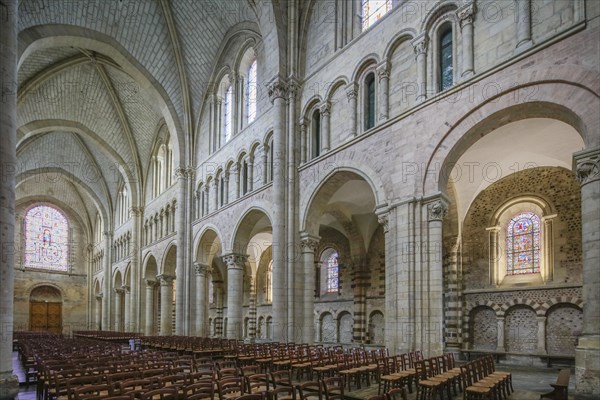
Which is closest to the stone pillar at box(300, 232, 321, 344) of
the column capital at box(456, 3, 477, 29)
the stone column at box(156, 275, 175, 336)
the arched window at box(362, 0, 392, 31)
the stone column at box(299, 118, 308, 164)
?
the stone column at box(299, 118, 308, 164)

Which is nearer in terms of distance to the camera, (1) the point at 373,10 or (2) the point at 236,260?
(1) the point at 373,10

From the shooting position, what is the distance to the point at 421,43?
14070mm

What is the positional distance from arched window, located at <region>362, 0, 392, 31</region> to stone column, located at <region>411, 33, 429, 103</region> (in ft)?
8.90

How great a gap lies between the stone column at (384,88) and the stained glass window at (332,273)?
42.5 ft

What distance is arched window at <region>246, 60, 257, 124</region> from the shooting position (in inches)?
921

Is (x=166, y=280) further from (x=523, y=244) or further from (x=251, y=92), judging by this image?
(x=523, y=244)

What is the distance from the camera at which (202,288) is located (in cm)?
2684

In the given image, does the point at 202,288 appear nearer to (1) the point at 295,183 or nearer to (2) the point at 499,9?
(1) the point at 295,183

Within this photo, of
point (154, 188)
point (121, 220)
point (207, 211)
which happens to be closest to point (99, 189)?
point (121, 220)

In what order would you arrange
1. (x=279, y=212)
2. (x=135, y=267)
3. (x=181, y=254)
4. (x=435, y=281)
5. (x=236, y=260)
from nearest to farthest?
(x=435, y=281) → (x=279, y=212) → (x=236, y=260) → (x=181, y=254) → (x=135, y=267)

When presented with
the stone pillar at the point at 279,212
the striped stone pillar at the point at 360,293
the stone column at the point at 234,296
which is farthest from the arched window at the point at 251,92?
the striped stone pillar at the point at 360,293

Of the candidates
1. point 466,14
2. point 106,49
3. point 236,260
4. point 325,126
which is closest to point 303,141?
point 325,126

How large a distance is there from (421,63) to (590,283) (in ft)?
25.2

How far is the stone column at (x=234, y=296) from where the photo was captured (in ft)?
73.6
